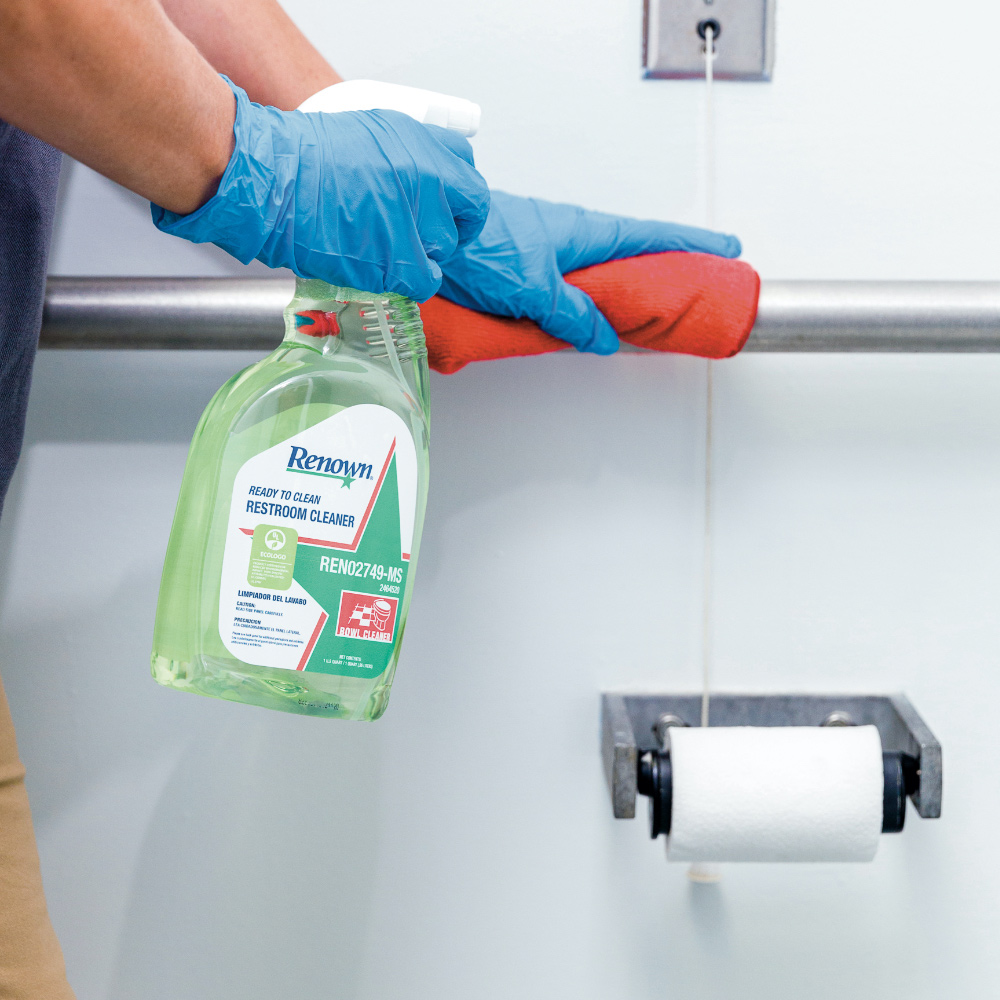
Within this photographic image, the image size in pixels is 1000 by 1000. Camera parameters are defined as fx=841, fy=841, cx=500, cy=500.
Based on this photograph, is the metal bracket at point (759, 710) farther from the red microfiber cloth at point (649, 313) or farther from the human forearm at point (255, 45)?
the human forearm at point (255, 45)

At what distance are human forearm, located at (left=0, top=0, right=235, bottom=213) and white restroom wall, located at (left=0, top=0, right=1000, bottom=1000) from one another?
9.4 inches

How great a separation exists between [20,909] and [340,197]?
444mm

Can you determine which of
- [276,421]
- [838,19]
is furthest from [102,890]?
[838,19]

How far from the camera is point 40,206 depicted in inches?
20.0

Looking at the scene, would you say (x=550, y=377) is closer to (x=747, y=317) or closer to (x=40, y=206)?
(x=747, y=317)

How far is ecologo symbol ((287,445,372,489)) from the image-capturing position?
438mm

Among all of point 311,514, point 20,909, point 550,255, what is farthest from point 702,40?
point 20,909

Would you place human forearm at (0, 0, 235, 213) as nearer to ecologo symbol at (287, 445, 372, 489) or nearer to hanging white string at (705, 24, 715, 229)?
ecologo symbol at (287, 445, 372, 489)

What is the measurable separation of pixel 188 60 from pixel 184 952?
0.64 metres

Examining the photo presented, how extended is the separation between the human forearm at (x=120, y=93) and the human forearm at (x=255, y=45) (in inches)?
6.9

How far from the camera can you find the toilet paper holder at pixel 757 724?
0.56 m

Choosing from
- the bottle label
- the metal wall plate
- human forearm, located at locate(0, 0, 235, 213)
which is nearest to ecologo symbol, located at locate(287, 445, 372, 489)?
the bottle label

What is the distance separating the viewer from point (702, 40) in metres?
0.58

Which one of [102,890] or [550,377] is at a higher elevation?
[550,377]
